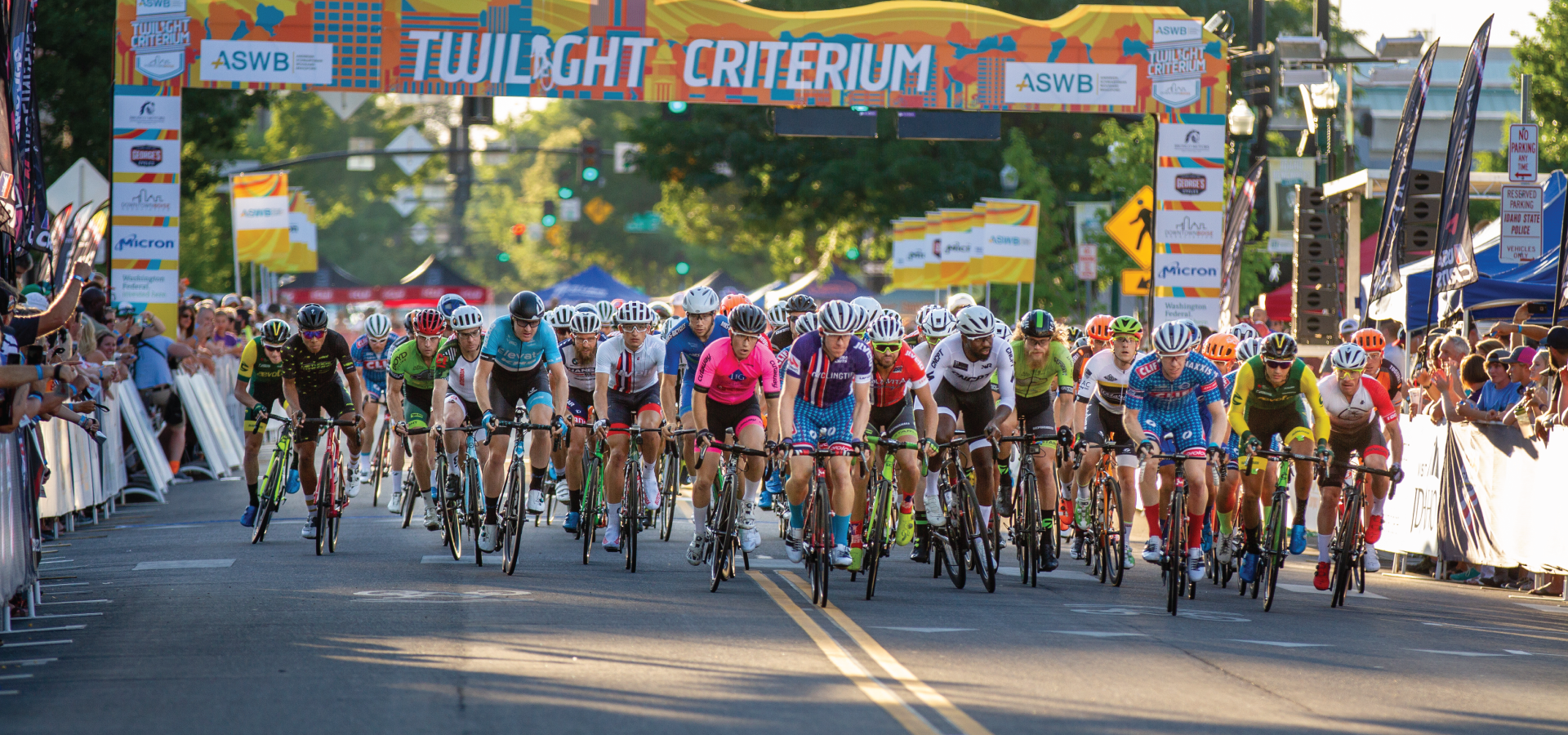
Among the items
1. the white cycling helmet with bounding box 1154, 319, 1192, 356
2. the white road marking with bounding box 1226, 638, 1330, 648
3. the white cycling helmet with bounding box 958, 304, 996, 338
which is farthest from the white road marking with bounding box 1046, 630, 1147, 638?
the white cycling helmet with bounding box 958, 304, 996, 338

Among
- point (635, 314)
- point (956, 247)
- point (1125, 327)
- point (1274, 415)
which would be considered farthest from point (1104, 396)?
point (956, 247)

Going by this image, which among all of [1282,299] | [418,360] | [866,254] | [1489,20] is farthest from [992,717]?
[866,254]

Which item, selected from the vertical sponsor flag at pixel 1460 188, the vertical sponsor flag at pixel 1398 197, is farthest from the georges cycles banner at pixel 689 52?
the vertical sponsor flag at pixel 1460 188

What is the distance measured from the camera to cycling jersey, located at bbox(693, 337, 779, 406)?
12.9 m

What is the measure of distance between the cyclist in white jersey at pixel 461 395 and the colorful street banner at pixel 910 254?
24690 millimetres

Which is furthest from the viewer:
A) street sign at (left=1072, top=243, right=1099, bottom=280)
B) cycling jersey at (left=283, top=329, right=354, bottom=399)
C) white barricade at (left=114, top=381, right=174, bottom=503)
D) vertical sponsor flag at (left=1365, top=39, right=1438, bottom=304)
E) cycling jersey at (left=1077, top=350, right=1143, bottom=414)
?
street sign at (left=1072, top=243, right=1099, bottom=280)

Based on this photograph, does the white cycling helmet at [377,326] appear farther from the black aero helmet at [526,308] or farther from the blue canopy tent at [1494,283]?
the blue canopy tent at [1494,283]

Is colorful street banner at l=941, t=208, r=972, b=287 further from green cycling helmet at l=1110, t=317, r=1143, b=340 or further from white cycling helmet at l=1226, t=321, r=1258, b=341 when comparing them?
green cycling helmet at l=1110, t=317, r=1143, b=340

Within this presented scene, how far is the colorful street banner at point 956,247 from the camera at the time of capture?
119 ft

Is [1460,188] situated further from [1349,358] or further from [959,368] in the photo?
[959,368]

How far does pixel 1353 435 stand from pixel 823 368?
14.4 ft

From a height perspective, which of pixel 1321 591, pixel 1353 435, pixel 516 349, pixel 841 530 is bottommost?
pixel 1321 591

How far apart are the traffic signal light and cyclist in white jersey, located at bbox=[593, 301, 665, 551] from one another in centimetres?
2296

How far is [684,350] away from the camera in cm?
1460
